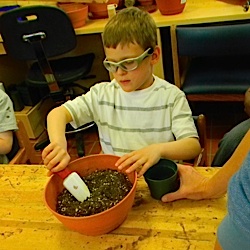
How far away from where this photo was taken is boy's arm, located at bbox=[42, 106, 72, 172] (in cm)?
85

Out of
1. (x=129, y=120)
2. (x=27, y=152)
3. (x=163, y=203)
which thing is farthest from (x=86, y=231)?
(x=27, y=152)

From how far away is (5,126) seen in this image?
1406 millimetres

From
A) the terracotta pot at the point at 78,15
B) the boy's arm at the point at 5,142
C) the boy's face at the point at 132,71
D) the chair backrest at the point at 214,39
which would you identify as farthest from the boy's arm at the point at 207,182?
the terracotta pot at the point at 78,15

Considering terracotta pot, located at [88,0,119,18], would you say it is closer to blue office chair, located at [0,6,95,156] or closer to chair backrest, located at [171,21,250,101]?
blue office chair, located at [0,6,95,156]

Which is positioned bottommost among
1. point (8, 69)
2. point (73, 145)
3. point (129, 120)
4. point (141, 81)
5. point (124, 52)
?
point (73, 145)

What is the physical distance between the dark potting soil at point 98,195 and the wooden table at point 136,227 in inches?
2.5

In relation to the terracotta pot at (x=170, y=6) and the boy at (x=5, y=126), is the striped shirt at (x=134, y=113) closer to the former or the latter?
the boy at (x=5, y=126)

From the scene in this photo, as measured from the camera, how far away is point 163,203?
0.81 meters

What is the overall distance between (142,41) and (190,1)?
139cm

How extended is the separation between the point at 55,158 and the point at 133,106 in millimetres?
414

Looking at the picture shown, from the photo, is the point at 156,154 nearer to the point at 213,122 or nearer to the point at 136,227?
the point at 136,227

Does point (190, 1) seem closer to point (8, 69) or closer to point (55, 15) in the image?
point (55, 15)

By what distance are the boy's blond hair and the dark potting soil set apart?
1.41 feet

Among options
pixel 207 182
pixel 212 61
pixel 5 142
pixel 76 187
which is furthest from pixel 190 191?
pixel 212 61
